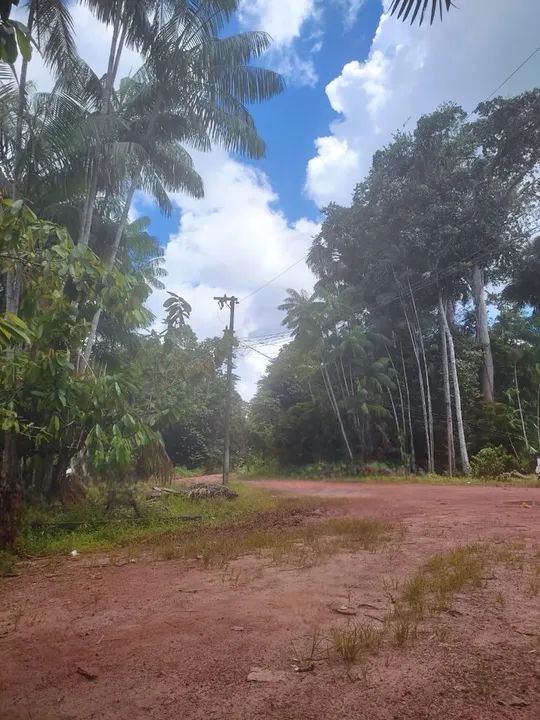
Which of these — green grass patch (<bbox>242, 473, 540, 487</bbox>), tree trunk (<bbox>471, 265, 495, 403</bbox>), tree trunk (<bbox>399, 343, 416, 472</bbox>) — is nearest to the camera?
green grass patch (<bbox>242, 473, 540, 487</bbox>)

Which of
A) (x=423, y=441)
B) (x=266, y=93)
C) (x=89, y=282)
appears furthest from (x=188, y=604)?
(x=423, y=441)

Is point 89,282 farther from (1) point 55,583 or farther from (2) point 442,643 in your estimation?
(2) point 442,643

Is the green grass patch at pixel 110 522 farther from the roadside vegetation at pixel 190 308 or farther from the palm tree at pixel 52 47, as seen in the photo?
the palm tree at pixel 52 47

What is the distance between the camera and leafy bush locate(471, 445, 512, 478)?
67.2 feet

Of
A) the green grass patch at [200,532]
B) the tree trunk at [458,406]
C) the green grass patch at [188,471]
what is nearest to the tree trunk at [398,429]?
the tree trunk at [458,406]

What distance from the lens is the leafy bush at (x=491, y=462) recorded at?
2048 cm

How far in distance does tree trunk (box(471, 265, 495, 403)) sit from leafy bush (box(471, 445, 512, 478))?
416cm

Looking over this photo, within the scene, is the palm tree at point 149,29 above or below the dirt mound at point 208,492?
above

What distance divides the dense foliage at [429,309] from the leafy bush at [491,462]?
10.0 inches

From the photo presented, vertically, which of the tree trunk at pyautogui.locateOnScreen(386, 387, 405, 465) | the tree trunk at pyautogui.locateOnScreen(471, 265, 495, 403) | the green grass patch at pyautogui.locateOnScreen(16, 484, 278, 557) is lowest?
the green grass patch at pyautogui.locateOnScreen(16, 484, 278, 557)

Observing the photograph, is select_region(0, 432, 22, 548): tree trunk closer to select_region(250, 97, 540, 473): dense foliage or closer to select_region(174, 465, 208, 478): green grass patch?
select_region(250, 97, 540, 473): dense foliage

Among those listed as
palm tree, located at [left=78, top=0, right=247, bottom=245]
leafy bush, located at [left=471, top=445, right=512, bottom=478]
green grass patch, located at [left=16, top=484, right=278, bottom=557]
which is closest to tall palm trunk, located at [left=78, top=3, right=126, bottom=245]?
palm tree, located at [left=78, top=0, right=247, bottom=245]

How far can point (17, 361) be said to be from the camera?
6570 millimetres

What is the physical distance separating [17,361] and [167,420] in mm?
5333
